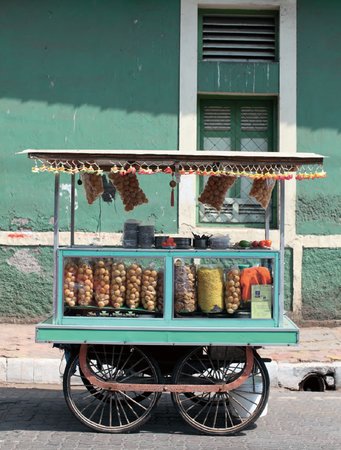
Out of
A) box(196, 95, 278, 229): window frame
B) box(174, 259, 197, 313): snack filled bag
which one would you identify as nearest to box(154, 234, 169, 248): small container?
box(174, 259, 197, 313): snack filled bag

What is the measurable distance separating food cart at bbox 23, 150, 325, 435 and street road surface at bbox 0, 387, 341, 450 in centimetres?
15

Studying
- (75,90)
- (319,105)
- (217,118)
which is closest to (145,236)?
(75,90)

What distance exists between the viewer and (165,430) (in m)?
6.04

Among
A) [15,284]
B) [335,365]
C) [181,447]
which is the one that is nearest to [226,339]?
[181,447]

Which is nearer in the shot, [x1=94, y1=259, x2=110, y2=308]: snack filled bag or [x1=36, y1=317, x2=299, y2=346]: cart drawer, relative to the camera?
[x1=36, y1=317, x2=299, y2=346]: cart drawer

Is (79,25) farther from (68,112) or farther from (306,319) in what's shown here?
(306,319)

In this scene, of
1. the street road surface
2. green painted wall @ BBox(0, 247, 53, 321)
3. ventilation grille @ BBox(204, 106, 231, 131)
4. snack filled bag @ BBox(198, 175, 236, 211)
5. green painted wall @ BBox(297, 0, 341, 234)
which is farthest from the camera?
ventilation grille @ BBox(204, 106, 231, 131)

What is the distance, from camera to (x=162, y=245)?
6.12 metres

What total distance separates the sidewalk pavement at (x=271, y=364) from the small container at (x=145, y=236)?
200 cm

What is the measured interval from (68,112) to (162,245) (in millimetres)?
4642

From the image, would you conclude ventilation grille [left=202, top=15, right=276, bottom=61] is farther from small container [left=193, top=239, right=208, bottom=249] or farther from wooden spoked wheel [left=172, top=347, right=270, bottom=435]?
wooden spoked wheel [left=172, top=347, right=270, bottom=435]

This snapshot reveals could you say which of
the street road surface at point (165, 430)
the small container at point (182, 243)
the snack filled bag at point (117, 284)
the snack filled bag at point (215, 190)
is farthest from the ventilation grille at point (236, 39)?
the snack filled bag at point (117, 284)

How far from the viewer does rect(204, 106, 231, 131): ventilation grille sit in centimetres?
1053

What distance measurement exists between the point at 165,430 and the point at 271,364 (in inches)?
91.6
